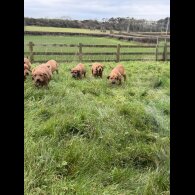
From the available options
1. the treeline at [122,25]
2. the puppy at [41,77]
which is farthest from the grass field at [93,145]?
the treeline at [122,25]

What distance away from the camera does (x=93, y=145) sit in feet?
13.4

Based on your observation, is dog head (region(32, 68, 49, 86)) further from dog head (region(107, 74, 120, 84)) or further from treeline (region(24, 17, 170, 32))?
treeline (region(24, 17, 170, 32))

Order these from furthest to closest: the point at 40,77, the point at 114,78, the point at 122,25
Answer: the point at 122,25, the point at 114,78, the point at 40,77

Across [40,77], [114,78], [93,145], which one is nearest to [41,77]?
[40,77]

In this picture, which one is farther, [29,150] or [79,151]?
[79,151]

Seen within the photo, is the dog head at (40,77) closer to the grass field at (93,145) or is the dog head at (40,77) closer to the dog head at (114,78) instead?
the grass field at (93,145)

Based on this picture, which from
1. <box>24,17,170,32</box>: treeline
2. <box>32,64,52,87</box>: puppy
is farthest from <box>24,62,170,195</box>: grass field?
<box>24,17,170,32</box>: treeline

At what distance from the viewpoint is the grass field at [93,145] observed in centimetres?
317

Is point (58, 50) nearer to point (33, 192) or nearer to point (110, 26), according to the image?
point (110, 26)

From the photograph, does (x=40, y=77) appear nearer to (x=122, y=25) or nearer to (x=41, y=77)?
(x=41, y=77)

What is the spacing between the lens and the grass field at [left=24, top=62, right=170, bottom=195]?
317 centimetres
